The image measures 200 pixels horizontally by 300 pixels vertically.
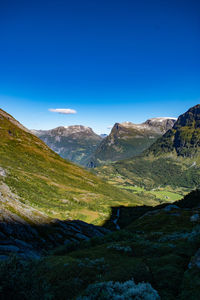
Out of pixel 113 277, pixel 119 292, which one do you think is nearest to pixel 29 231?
pixel 113 277

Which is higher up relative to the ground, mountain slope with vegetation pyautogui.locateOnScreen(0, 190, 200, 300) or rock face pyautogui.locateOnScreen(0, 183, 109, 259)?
mountain slope with vegetation pyautogui.locateOnScreen(0, 190, 200, 300)

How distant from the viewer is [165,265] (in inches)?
723

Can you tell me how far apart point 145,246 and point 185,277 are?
12449mm

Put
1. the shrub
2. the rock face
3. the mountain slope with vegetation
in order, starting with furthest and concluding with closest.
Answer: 1. the rock face
2. the mountain slope with vegetation
3. the shrub

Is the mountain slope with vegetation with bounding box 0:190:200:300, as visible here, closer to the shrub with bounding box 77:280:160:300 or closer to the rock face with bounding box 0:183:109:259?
the shrub with bounding box 77:280:160:300

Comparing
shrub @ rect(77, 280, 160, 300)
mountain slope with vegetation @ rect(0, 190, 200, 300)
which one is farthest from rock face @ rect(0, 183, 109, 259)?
shrub @ rect(77, 280, 160, 300)

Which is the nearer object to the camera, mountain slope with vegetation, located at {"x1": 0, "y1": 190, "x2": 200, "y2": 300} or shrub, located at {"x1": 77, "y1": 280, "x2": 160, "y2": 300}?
shrub, located at {"x1": 77, "y1": 280, "x2": 160, "y2": 300}

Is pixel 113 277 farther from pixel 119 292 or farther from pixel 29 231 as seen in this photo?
pixel 29 231

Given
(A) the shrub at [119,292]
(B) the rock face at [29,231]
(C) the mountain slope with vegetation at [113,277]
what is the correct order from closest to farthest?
1. (A) the shrub at [119,292]
2. (C) the mountain slope with vegetation at [113,277]
3. (B) the rock face at [29,231]

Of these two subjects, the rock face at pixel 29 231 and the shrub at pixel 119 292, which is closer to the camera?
the shrub at pixel 119 292

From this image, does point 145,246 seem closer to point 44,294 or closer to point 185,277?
point 185,277

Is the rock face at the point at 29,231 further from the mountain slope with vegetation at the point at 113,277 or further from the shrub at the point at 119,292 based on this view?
the shrub at the point at 119,292

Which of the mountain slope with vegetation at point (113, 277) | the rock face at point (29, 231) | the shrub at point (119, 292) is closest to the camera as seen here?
the shrub at point (119, 292)

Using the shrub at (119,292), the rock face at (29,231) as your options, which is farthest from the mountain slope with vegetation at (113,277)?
the rock face at (29,231)
